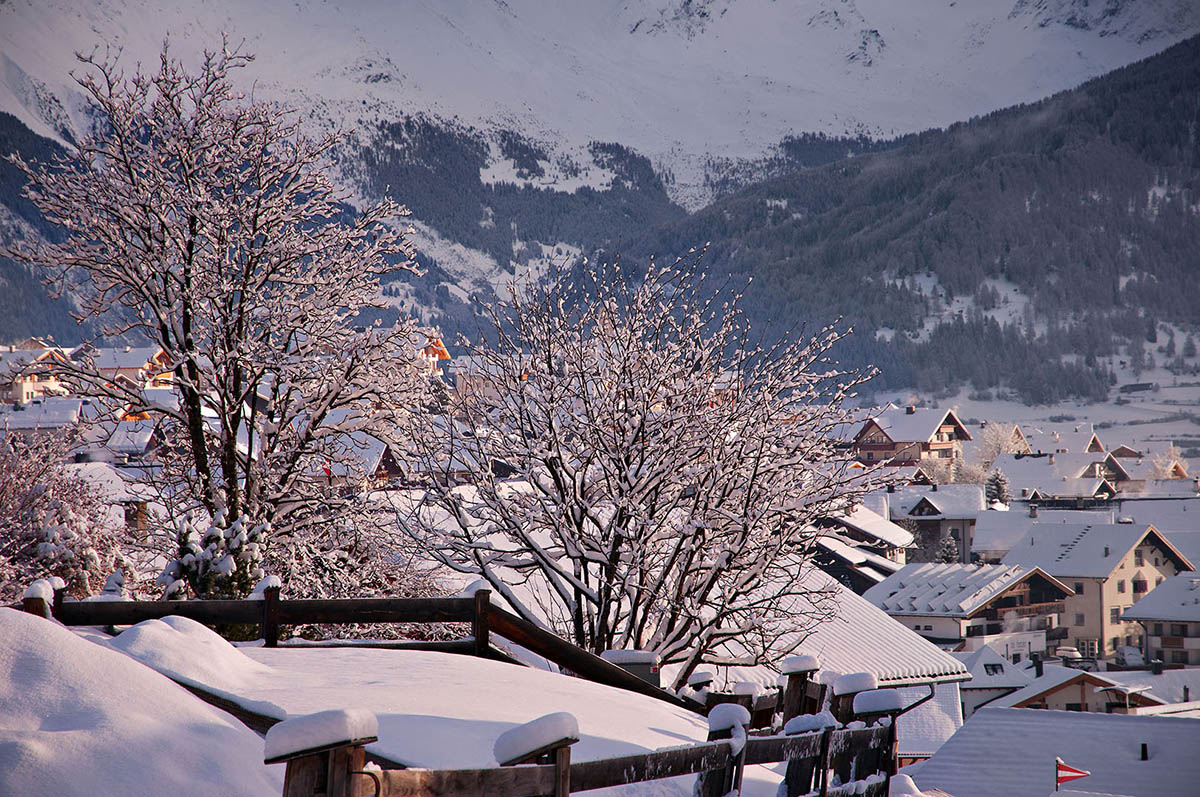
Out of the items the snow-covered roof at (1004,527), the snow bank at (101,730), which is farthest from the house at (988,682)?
the snow bank at (101,730)

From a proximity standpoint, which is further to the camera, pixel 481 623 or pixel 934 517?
pixel 934 517

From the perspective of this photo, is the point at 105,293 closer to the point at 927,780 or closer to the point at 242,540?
the point at 242,540

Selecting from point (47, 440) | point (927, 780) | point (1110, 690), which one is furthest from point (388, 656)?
point (1110, 690)

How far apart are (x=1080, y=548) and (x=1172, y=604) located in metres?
8.29

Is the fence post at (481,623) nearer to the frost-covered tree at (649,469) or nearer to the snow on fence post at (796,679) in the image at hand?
the snow on fence post at (796,679)

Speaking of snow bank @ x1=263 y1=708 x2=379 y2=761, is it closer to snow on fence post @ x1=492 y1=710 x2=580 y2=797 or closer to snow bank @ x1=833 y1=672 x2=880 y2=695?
snow on fence post @ x1=492 y1=710 x2=580 y2=797

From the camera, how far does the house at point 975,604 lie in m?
50.7

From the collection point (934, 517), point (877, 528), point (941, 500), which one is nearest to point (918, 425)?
point (941, 500)

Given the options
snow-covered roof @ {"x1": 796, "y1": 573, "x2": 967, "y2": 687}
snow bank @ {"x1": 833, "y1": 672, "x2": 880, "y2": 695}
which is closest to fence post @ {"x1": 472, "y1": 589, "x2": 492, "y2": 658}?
snow bank @ {"x1": 833, "y1": 672, "x2": 880, "y2": 695}

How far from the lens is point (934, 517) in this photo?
77.4 metres

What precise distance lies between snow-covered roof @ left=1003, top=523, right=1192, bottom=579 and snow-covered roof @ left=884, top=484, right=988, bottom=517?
8.75 metres

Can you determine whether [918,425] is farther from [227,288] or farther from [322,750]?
[322,750]

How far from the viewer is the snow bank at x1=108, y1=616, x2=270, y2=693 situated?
18.6ft

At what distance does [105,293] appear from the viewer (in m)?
15.6
